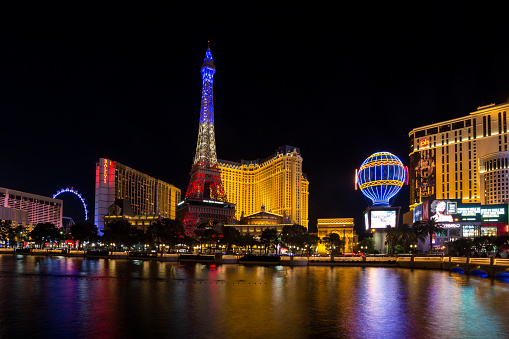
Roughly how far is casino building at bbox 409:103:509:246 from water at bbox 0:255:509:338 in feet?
243

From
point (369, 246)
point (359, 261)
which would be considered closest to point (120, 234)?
point (359, 261)

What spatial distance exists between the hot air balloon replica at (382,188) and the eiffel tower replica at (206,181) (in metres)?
47.0

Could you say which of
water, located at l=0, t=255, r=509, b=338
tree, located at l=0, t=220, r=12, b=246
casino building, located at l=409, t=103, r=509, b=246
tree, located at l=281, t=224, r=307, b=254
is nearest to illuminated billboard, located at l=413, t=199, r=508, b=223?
casino building, located at l=409, t=103, r=509, b=246

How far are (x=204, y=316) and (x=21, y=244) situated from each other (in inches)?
5862

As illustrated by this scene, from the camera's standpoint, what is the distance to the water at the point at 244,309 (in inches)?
840

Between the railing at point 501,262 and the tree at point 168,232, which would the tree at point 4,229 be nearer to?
the tree at point 168,232

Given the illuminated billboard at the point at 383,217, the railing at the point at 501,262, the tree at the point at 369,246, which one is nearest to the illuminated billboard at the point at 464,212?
the illuminated billboard at the point at 383,217

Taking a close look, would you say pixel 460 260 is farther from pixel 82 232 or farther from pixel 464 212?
pixel 82 232

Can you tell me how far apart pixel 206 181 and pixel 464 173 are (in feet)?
299

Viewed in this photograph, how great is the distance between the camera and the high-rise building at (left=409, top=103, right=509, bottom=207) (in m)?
132

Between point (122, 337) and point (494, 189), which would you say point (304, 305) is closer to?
point (122, 337)

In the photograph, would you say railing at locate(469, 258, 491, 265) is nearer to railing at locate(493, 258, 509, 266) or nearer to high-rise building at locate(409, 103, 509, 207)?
Answer: railing at locate(493, 258, 509, 266)

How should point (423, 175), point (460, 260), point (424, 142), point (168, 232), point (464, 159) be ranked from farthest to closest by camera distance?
point (424, 142) < point (423, 175) < point (464, 159) < point (168, 232) < point (460, 260)

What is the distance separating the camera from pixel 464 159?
157 m
